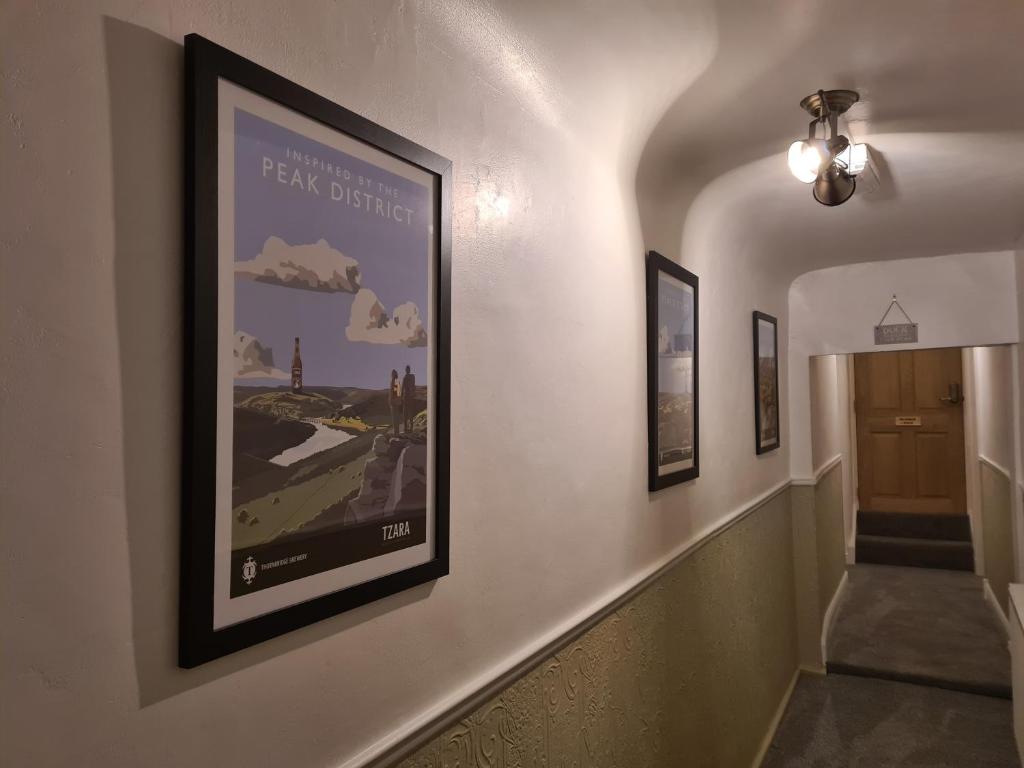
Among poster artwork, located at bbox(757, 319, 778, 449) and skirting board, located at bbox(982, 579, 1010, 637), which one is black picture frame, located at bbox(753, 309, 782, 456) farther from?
skirting board, located at bbox(982, 579, 1010, 637)

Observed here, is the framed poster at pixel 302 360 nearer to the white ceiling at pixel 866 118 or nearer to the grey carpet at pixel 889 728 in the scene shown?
the white ceiling at pixel 866 118

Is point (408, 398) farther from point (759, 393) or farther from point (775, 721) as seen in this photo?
point (775, 721)

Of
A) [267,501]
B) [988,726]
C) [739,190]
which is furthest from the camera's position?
[988,726]

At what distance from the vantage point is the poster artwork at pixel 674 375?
2238 mm

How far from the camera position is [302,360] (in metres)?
0.95

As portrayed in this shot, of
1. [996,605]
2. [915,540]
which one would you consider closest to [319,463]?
[996,605]

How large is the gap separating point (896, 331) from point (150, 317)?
4.16 m

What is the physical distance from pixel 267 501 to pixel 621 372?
4.17ft

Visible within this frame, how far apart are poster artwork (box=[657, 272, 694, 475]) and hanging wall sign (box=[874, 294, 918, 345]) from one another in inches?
83.4

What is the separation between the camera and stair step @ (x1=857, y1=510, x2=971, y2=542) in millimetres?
6406

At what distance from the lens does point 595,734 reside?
1738mm

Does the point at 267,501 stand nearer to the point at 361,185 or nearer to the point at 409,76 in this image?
the point at 361,185

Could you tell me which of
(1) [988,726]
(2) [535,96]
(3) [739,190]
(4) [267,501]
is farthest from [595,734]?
(1) [988,726]

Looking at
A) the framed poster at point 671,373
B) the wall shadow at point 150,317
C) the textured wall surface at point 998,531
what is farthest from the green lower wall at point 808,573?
the wall shadow at point 150,317
